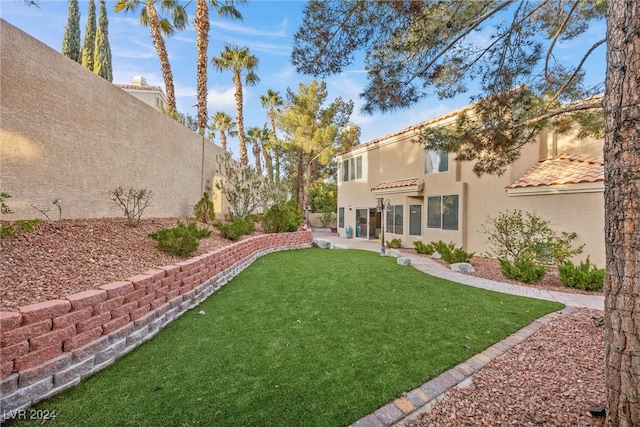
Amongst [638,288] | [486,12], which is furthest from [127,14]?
[638,288]

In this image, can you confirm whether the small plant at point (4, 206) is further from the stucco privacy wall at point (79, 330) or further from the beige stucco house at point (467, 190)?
the beige stucco house at point (467, 190)

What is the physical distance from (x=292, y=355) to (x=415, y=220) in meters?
12.4

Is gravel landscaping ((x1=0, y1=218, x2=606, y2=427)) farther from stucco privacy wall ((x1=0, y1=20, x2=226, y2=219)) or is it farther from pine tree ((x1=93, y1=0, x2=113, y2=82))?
pine tree ((x1=93, y1=0, x2=113, y2=82))

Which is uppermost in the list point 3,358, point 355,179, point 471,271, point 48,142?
point 355,179

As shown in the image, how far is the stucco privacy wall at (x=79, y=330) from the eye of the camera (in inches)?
86.9

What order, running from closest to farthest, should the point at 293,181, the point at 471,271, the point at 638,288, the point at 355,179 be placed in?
the point at 638,288
the point at 471,271
the point at 355,179
the point at 293,181

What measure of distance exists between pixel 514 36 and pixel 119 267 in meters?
7.70

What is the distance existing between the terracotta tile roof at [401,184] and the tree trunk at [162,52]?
11.0 meters

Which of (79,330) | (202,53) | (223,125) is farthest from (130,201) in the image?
(223,125)

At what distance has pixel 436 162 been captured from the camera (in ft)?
43.5

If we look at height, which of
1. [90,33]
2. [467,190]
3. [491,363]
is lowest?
[491,363]

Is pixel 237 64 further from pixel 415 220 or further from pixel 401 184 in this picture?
pixel 415 220

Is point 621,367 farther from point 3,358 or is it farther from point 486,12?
point 486,12

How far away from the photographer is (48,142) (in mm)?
4602
